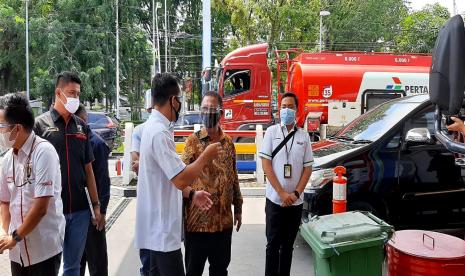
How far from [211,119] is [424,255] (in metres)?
1.78

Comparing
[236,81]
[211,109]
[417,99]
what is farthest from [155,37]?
[211,109]

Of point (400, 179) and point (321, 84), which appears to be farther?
point (321, 84)

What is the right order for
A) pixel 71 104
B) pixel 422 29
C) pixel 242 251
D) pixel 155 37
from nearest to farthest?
pixel 71 104 → pixel 242 251 → pixel 422 29 → pixel 155 37

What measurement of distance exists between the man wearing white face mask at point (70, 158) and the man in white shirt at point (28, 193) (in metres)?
0.63

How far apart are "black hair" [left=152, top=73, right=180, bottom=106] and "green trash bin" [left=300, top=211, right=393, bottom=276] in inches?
54.2

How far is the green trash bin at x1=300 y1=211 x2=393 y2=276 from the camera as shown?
9.48 ft

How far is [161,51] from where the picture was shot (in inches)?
1652

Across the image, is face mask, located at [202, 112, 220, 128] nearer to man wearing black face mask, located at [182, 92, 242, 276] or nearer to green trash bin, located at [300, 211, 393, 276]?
man wearing black face mask, located at [182, 92, 242, 276]

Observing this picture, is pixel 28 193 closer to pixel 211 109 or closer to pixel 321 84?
pixel 211 109

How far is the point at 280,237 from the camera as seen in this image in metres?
4.04

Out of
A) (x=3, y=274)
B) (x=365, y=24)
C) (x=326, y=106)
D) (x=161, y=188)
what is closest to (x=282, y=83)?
(x=326, y=106)

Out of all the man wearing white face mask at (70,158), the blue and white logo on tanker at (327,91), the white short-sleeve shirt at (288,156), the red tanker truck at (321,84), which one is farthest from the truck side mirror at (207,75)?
the man wearing white face mask at (70,158)

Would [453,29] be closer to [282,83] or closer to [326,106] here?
[326,106]

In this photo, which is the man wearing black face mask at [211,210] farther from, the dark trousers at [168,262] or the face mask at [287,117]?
the face mask at [287,117]
